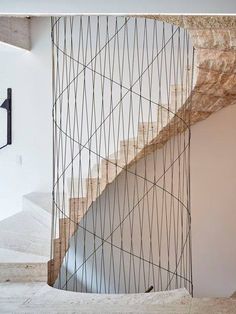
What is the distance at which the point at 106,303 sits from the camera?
303cm

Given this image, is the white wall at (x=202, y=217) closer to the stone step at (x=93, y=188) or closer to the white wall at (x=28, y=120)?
the white wall at (x=28, y=120)

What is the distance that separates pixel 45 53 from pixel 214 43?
297 cm

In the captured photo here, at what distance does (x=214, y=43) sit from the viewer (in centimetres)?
386

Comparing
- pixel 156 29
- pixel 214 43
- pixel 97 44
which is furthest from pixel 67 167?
pixel 214 43

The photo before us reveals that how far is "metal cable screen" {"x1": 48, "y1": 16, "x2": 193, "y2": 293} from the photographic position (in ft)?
17.1

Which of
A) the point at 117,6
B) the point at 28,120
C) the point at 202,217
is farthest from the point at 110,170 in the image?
the point at 117,6

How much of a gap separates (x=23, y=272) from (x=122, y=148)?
2137 millimetres

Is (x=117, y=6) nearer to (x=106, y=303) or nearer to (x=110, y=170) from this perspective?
(x=106, y=303)

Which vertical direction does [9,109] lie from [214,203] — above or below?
above

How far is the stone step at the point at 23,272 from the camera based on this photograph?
3.61 metres

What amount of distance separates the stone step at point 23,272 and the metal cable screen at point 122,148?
3.88 ft

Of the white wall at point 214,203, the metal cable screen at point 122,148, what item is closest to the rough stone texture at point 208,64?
the metal cable screen at point 122,148

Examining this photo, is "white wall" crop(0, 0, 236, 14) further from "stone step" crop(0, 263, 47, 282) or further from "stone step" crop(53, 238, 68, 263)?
"stone step" crop(53, 238, 68, 263)

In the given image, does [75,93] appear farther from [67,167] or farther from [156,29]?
[156,29]
